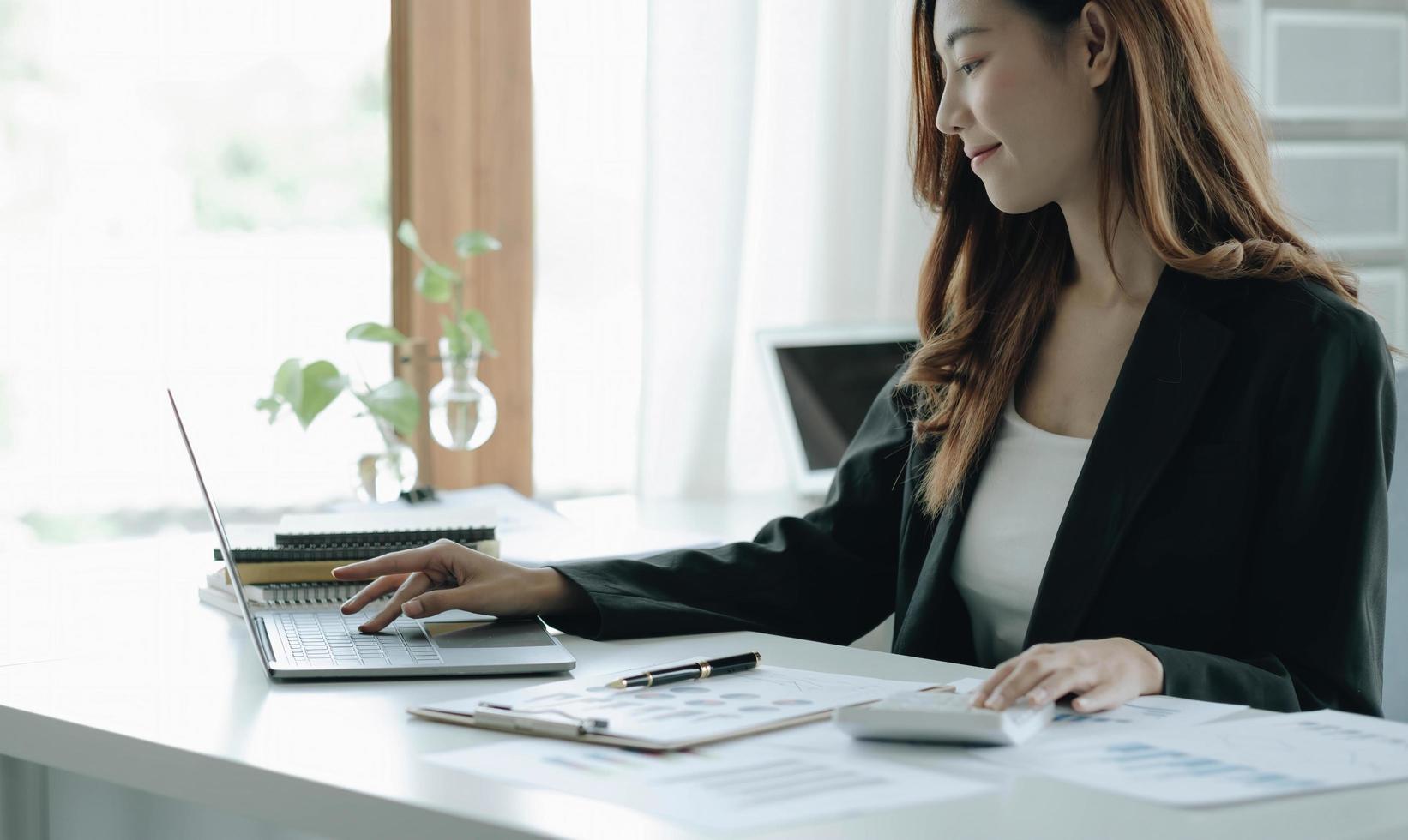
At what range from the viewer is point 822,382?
7.94 feet

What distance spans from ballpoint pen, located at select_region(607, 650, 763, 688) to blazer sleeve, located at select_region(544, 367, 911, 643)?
18 centimetres

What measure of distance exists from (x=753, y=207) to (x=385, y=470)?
927mm

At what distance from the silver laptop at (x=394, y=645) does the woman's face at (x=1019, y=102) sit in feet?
2.01

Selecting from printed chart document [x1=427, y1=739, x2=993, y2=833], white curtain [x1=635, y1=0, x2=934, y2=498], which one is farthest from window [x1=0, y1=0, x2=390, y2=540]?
printed chart document [x1=427, y1=739, x2=993, y2=833]

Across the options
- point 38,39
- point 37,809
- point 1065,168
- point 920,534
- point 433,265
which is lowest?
point 37,809

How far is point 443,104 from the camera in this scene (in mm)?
2373

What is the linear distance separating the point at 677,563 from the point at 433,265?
96 cm

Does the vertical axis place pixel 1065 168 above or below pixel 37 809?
above

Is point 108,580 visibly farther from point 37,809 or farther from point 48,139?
point 48,139

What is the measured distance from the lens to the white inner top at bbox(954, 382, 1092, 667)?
138 cm

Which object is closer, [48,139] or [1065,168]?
[1065,168]

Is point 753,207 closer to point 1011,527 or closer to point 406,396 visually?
point 406,396

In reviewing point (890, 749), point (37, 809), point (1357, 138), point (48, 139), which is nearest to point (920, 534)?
point (890, 749)

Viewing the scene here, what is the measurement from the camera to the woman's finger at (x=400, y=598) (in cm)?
119
